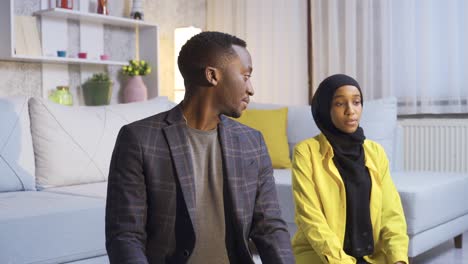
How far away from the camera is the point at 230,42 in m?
1.15

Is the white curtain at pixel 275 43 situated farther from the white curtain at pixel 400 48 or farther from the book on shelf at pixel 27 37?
the book on shelf at pixel 27 37

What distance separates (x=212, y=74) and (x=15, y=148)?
1.82 meters

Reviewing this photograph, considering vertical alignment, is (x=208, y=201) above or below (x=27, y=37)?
below

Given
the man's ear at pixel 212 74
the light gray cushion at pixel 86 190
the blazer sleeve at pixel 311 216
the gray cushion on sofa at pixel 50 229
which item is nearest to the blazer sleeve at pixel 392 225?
the blazer sleeve at pixel 311 216

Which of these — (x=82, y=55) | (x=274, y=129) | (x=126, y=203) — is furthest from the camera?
(x=82, y=55)

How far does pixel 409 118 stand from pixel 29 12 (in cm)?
261

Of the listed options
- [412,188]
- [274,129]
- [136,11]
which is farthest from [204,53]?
[136,11]

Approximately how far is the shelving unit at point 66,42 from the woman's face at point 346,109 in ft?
7.77

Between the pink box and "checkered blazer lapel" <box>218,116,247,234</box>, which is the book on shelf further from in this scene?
"checkered blazer lapel" <box>218,116,247,234</box>

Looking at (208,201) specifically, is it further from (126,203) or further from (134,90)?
(134,90)

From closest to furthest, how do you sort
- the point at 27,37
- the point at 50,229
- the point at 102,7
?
the point at 50,229
the point at 27,37
the point at 102,7

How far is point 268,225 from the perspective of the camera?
3.96 feet

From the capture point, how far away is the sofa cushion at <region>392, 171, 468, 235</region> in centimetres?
265

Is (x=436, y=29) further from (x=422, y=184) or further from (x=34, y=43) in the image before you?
(x=34, y=43)
